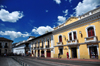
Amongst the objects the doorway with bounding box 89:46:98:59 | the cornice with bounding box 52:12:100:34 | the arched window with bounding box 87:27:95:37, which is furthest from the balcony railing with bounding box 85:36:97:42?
the cornice with bounding box 52:12:100:34

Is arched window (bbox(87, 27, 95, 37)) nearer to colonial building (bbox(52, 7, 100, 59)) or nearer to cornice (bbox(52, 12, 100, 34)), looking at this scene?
colonial building (bbox(52, 7, 100, 59))

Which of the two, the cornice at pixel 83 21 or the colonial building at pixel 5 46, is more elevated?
the cornice at pixel 83 21

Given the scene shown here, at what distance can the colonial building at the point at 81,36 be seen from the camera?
14.3 metres

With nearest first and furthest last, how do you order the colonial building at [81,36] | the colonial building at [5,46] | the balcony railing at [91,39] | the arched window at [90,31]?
the balcony railing at [91,39]
the colonial building at [81,36]
the arched window at [90,31]
the colonial building at [5,46]

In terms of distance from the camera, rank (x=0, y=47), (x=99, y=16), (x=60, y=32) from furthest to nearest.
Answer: (x=0, y=47) → (x=60, y=32) → (x=99, y=16)

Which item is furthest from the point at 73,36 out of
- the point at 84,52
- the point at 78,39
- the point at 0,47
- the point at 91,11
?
the point at 0,47

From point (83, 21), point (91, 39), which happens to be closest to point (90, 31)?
point (91, 39)

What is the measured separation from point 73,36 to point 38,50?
18158 mm

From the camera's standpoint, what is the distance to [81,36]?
655 inches

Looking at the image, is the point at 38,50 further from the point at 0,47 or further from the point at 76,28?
the point at 0,47

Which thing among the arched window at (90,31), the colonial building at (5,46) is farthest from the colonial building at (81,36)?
the colonial building at (5,46)

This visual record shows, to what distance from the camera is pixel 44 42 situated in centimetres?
2916

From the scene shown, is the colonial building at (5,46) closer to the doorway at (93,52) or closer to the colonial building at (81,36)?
the colonial building at (81,36)

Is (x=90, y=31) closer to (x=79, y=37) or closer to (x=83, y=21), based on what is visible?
(x=83, y=21)
